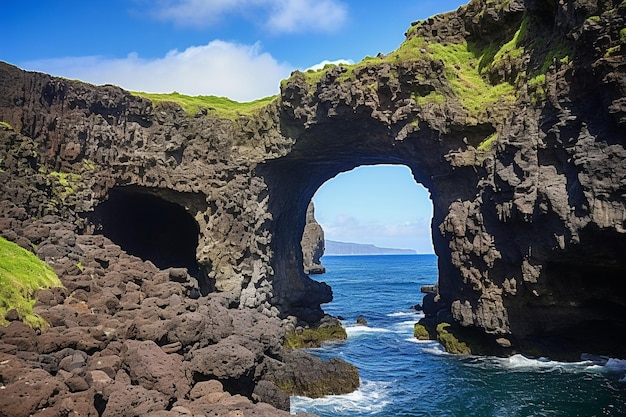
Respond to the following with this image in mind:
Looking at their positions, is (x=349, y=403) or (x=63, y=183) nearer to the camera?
(x=349, y=403)

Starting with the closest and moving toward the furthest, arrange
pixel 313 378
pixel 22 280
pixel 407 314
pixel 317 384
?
1. pixel 22 280
2. pixel 317 384
3. pixel 313 378
4. pixel 407 314

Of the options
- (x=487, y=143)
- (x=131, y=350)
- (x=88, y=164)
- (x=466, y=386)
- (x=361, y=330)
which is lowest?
(x=361, y=330)

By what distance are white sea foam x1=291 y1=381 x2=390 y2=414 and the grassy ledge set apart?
73.5ft

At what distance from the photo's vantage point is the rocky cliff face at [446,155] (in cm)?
2356

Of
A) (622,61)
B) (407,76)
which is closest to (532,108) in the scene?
(622,61)

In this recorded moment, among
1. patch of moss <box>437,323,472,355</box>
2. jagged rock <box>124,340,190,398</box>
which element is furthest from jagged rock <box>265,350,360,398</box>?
patch of moss <box>437,323,472,355</box>

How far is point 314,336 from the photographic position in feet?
119

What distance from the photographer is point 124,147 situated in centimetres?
3519

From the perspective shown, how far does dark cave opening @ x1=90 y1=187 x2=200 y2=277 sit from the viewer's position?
1501 inches

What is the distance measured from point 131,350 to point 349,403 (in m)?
11.0

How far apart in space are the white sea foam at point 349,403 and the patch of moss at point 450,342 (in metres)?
9.14

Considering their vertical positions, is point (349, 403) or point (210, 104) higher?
point (210, 104)

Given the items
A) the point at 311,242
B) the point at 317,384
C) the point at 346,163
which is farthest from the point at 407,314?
the point at 311,242

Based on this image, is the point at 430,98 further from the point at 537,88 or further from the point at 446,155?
the point at 537,88
